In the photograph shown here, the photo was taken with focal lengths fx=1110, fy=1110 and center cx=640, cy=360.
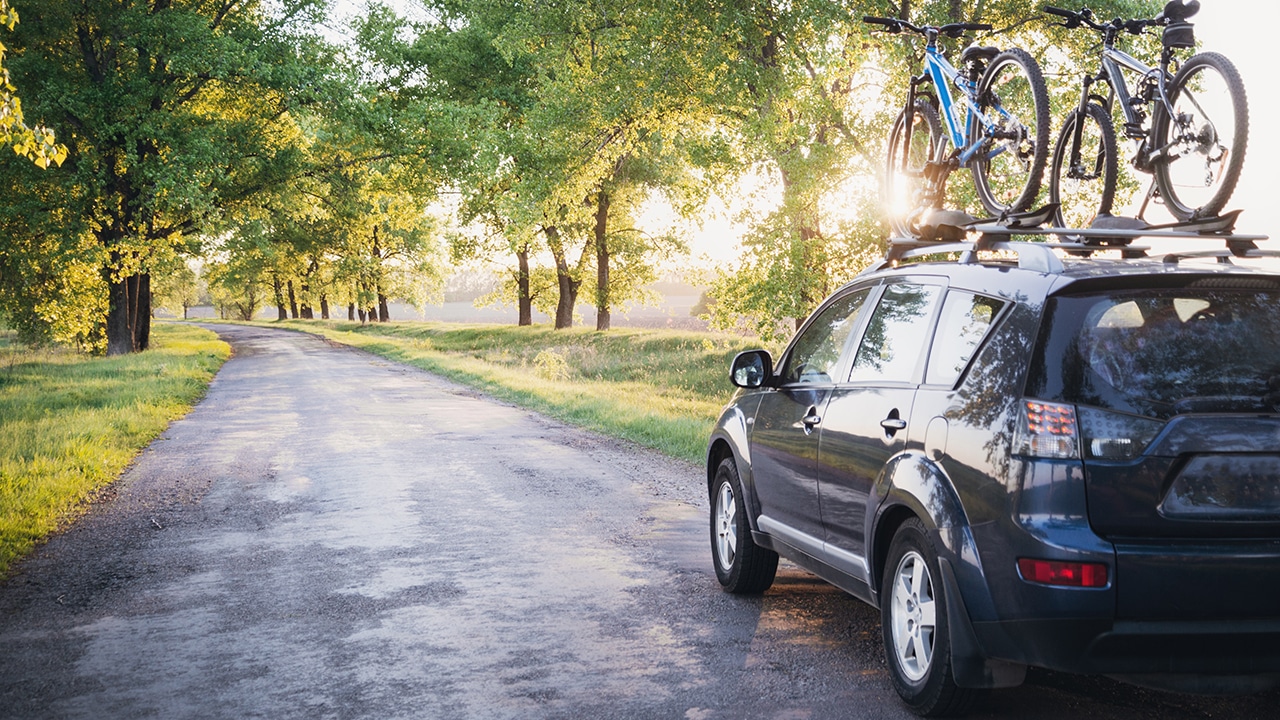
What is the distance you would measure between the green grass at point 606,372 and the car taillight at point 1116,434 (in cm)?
894

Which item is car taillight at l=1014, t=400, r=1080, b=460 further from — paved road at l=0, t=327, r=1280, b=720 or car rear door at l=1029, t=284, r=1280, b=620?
paved road at l=0, t=327, r=1280, b=720

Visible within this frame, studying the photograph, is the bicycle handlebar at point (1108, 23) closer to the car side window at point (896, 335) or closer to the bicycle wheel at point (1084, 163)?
the bicycle wheel at point (1084, 163)

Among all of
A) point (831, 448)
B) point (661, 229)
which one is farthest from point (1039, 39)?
point (661, 229)

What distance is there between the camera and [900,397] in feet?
15.0

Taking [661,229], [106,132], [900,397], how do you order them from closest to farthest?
[900,397] → [106,132] → [661,229]

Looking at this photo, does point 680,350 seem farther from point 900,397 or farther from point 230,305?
point 230,305

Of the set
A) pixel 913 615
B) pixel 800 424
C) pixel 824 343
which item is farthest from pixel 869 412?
pixel 824 343

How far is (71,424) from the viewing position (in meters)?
14.7

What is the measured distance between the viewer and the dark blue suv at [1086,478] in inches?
142

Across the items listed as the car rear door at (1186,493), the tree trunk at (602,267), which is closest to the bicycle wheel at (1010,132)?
the car rear door at (1186,493)

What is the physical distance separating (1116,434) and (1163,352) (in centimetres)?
38

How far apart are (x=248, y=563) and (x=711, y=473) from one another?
3092 mm

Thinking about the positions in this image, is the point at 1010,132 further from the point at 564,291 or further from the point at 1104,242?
the point at 564,291

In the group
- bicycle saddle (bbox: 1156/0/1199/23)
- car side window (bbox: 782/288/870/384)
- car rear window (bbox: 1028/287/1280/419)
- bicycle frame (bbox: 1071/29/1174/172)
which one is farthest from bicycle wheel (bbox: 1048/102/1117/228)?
car rear window (bbox: 1028/287/1280/419)
